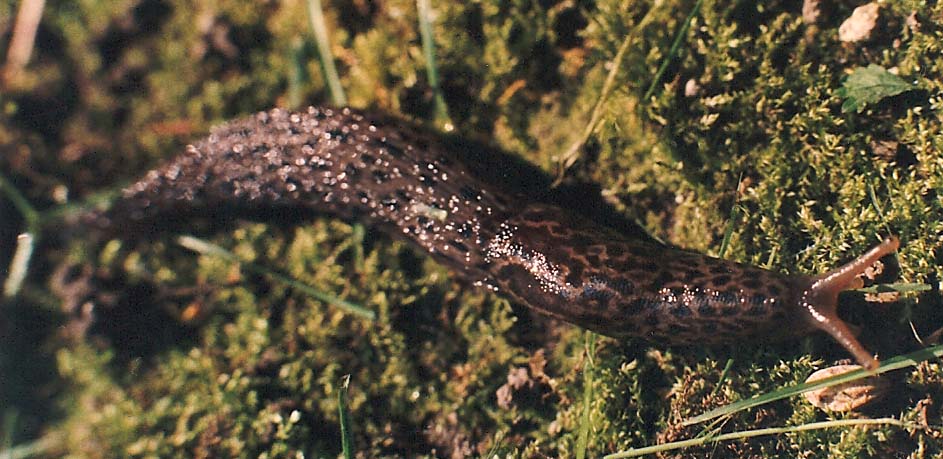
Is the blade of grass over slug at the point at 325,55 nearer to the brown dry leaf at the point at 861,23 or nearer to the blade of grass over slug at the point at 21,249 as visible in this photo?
the blade of grass over slug at the point at 21,249

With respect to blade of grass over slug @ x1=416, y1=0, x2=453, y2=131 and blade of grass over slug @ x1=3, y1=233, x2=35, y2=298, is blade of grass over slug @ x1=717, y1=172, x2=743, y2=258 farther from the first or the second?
blade of grass over slug @ x1=3, y1=233, x2=35, y2=298

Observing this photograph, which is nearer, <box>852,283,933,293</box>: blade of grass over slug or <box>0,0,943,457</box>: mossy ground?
<box>852,283,933,293</box>: blade of grass over slug

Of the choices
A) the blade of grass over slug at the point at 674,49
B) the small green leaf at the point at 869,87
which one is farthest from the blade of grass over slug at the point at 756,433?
the blade of grass over slug at the point at 674,49

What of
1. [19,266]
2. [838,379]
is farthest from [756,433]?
[19,266]

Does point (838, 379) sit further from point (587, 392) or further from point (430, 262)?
point (430, 262)

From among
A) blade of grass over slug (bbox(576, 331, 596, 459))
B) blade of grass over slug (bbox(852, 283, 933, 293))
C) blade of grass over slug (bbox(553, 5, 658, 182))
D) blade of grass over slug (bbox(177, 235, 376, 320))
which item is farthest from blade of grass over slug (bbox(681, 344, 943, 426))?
blade of grass over slug (bbox(177, 235, 376, 320))

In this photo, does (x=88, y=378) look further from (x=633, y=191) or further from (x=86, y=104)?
(x=633, y=191)

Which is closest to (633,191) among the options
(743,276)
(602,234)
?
(602,234)
